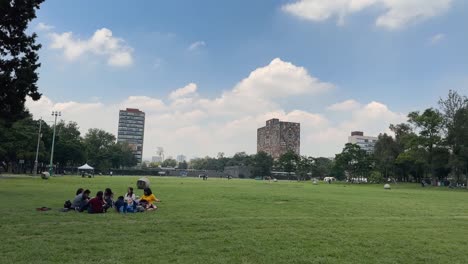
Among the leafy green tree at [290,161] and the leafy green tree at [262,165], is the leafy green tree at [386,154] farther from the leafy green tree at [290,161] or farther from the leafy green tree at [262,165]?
the leafy green tree at [262,165]

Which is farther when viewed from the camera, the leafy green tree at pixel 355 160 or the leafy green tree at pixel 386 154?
the leafy green tree at pixel 355 160

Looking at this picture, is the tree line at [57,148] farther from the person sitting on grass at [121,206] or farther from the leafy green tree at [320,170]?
the leafy green tree at [320,170]

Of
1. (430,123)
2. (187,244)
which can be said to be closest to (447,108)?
(430,123)

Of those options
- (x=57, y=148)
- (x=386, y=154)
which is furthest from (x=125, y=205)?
(x=386, y=154)

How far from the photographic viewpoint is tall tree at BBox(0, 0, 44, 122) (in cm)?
2370

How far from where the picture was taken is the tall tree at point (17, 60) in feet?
77.8

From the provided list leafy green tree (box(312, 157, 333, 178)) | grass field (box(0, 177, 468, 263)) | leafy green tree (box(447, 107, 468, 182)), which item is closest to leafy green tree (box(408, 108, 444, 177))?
leafy green tree (box(447, 107, 468, 182))

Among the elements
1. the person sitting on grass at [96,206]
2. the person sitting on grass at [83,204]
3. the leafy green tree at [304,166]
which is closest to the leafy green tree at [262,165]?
the leafy green tree at [304,166]

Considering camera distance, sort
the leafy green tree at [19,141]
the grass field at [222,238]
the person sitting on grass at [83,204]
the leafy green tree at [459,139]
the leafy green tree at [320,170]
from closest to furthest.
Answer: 1. the grass field at [222,238]
2. the person sitting on grass at [83,204]
3. the leafy green tree at [19,141]
4. the leafy green tree at [459,139]
5. the leafy green tree at [320,170]

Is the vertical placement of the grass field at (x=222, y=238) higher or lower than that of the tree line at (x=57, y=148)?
lower

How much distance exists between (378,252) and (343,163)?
9809 cm

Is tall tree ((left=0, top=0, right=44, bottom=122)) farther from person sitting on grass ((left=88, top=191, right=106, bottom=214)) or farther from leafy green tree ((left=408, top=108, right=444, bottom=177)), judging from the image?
leafy green tree ((left=408, top=108, right=444, bottom=177))

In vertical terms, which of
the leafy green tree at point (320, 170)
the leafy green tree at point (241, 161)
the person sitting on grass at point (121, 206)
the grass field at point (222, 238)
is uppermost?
the leafy green tree at point (241, 161)

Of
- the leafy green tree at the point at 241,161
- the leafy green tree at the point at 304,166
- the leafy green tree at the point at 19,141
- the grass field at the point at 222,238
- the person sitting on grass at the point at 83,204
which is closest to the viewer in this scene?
the grass field at the point at 222,238
